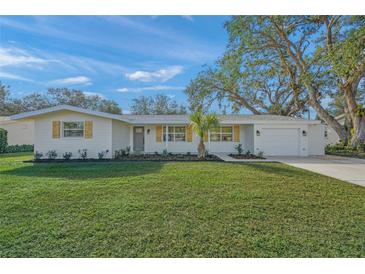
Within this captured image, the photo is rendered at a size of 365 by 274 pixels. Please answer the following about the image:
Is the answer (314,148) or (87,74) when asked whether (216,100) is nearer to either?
(314,148)

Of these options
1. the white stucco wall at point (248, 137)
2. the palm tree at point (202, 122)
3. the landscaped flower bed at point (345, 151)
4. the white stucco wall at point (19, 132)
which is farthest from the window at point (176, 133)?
the white stucco wall at point (19, 132)

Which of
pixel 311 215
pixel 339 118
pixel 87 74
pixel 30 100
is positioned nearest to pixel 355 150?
pixel 339 118

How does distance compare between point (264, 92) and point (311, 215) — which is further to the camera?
point (264, 92)

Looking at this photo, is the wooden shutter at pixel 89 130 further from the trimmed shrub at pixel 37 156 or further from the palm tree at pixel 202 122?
the palm tree at pixel 202 122

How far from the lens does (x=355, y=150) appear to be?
1584 cm

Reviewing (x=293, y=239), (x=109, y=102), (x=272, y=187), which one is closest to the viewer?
(x=293, y=239)

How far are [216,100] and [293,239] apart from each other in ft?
69.4

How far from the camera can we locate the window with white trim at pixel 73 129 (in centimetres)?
1175

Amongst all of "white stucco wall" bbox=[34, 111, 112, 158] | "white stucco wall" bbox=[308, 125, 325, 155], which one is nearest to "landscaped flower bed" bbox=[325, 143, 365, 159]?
"white stucco wall" bbox=[308, 125, 325, 155]

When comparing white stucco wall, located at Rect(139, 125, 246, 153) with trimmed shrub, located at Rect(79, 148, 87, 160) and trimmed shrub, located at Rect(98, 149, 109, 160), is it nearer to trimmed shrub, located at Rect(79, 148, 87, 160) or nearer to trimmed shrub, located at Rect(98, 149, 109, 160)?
trimmed shrub, located at Rect(98, 149, 109, 160)

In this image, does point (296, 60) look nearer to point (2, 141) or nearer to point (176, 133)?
point (176, 133)

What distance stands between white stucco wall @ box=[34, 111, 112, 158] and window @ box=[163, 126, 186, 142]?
4466 mm

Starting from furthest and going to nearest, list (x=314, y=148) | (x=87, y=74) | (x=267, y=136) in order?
(x=87, y=74) < (x=314, y=148) < (x=267, y=136)

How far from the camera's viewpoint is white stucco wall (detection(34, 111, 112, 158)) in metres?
11.6
